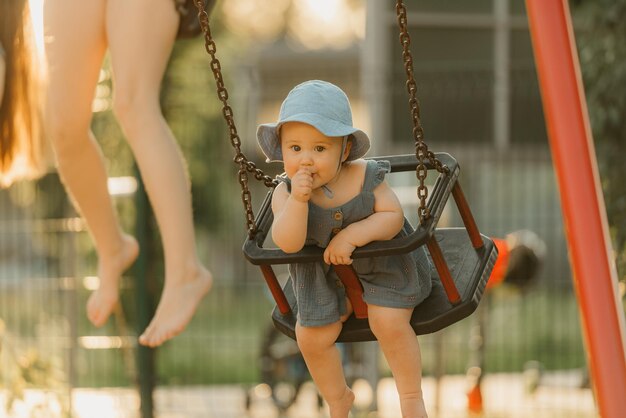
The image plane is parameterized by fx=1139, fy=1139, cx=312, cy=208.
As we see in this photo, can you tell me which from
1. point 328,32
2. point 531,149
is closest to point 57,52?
point 531,149

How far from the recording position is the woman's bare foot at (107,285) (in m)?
3.54

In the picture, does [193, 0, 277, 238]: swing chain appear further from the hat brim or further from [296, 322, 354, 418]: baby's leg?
[296, 322, 354, 418]: baby's leg

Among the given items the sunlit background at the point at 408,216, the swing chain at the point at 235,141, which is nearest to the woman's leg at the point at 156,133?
the swing chain at the point at 235,141

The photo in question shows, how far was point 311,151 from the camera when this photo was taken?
2.38 m

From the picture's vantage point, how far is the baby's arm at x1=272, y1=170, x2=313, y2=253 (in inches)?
92.2

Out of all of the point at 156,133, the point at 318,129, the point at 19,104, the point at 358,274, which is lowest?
the point at 358,274

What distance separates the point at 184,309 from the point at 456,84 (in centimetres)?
396

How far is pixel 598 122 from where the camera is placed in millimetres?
5586

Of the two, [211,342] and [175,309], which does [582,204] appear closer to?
[175,309]

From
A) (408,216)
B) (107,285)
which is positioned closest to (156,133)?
(107,285)

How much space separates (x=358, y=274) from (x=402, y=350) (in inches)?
7.6

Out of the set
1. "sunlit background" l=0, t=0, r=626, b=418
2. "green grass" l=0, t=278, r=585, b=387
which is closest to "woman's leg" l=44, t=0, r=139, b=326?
"green grass" l=0, t=278, r=585, b=387

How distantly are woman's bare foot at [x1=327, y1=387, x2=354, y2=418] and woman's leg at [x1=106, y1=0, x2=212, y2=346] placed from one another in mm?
752

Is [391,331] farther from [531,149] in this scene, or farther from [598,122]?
[531,149]
